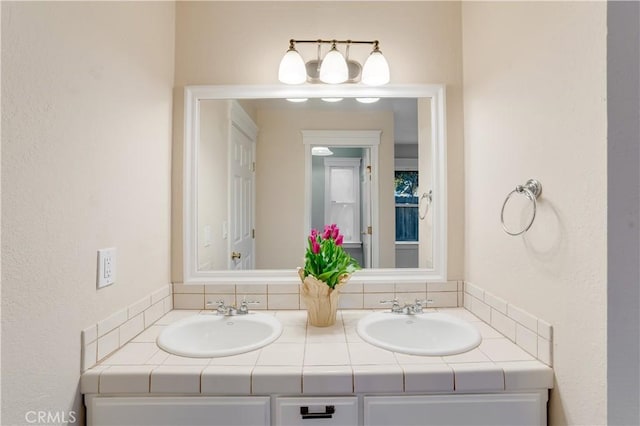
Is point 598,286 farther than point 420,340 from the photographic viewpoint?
No

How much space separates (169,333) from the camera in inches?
45.6

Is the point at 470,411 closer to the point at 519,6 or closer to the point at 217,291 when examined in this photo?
the point at 217,291

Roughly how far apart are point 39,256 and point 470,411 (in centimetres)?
125

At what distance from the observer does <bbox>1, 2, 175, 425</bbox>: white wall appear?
68 centimetres

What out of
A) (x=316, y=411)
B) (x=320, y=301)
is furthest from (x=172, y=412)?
(x=320, y=301)

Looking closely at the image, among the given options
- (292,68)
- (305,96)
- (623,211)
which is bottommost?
(623,211)

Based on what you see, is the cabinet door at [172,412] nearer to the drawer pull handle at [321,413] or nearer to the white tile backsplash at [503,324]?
the drawer pull handle at [321,413]

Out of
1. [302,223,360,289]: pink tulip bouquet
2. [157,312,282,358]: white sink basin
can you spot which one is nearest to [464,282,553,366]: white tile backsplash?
[302,223,360,289]: pink tulip bouquet

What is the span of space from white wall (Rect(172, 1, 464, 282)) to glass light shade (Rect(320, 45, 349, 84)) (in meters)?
0.16

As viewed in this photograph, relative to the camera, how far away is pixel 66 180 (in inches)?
32.2

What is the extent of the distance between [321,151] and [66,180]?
1.02 m

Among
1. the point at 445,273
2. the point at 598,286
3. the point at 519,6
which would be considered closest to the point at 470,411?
the point at 598,286

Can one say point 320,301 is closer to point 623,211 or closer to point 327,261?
point 327,261

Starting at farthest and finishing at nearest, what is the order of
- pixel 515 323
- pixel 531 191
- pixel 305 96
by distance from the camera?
pixel 305 96
pixel 515 323
pixel 531 191
